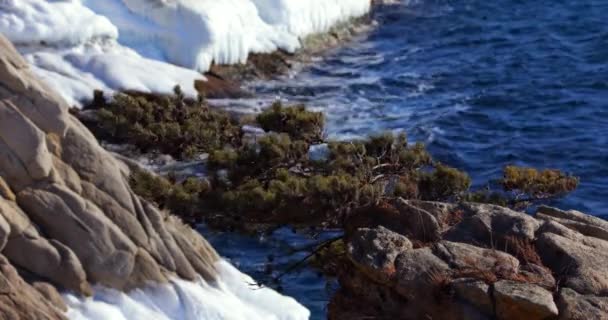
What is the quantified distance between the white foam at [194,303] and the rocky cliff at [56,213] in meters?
0.23

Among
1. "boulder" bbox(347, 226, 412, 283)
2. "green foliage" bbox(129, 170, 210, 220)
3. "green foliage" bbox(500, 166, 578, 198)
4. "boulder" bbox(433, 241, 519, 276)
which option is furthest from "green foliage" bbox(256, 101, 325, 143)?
"boulder" bbox(433, 241, 519, 276)

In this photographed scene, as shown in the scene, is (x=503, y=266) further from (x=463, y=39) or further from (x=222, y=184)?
(x=463, y=39)

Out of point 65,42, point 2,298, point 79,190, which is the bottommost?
point 2,298

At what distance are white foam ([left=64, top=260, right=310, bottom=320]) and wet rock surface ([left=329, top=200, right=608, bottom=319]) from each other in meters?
4.62

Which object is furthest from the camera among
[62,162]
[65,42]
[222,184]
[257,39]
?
[257,39]

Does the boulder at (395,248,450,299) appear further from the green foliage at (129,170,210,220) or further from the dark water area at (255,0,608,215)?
the dark water area at (255,0,608,215)

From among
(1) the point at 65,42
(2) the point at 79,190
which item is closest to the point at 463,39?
(1) the point at 65,42

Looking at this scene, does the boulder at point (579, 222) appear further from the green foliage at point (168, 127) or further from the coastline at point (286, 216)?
the green foliage at point (168, 127)

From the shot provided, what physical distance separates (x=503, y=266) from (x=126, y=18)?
67.7 ft

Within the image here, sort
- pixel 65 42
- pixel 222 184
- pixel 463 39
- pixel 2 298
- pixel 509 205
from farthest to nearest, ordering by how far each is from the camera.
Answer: pixel 463 39
pixel 65 42
pixel 2 298
pixel 509 205
pixel 222 184

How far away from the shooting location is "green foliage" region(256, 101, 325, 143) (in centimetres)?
1417

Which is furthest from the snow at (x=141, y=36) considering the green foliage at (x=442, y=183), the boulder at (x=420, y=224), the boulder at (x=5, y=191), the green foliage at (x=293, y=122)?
the boulder at (x=420, y=224)

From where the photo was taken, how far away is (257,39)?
3356 centimetres

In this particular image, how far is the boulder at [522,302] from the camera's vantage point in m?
11.4
